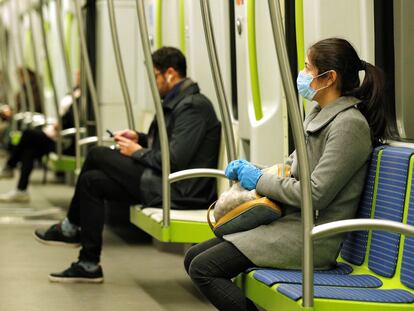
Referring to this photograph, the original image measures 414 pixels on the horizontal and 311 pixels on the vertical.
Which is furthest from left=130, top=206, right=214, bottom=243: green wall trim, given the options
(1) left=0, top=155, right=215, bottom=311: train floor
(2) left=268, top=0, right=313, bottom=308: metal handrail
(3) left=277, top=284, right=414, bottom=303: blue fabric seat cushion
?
(2) left=268, top=0, right=313, bottom=308: metal handrail

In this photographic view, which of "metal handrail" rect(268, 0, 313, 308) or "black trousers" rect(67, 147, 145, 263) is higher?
"metal handrail" rect(268, 0, 313, 308)

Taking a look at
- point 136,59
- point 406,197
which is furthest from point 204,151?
point 136,59

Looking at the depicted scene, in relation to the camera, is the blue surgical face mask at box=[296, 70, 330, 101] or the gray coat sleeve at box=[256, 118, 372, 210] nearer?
the gray coat sleeve at box=[256, 118, 372, 210]

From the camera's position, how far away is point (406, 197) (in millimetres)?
3750

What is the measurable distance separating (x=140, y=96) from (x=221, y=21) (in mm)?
2774

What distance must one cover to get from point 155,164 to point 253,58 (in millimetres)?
914

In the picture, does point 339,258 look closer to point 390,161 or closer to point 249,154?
point 390,161

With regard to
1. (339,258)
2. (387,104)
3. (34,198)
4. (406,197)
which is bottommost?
(34,198)

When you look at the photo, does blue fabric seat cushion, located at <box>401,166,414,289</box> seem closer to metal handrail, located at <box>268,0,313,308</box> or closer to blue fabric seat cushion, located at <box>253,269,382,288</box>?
blue fabric seat cushion, located at <box>253,269,382,288</box>

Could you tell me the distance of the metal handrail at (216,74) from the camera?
16.7 ft

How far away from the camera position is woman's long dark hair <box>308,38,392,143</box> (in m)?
3.94

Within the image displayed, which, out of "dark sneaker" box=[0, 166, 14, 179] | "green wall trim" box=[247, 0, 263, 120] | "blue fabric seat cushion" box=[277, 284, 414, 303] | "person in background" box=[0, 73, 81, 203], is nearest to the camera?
"blue fabric seat cushion" box=[277, 284, 414, 303]

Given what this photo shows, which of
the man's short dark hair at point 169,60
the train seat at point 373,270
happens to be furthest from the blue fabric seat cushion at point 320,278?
the man's short dark hair at point 169,60

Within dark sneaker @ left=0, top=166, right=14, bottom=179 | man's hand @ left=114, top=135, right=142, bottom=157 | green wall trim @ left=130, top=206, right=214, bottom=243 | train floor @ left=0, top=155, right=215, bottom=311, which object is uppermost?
man's hand @ left=114, top=135, right=142, bottom=157
